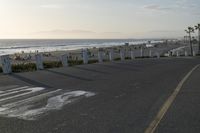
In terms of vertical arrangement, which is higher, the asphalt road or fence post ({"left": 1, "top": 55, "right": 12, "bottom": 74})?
fence post ({"left": 1, "top": 55, "right": 12, "bottom": 74})

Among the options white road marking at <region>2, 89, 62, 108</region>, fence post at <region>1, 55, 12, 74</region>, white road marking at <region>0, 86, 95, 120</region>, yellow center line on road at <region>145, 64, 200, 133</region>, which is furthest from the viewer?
fence post at <region>1, 55, 12, 74</region>

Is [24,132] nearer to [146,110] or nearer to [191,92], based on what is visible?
[146,110]

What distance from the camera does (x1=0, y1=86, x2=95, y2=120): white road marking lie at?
26.4 ft

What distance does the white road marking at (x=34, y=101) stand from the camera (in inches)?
317

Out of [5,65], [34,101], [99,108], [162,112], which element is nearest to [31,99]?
[34,101]

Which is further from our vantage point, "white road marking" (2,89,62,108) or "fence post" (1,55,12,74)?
"fence post" (1,55,12,74)

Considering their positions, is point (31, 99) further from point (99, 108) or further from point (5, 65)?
point (5, 65)

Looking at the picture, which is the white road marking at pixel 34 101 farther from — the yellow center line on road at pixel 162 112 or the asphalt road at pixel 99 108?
the yellow center line on road at pixel 162 112

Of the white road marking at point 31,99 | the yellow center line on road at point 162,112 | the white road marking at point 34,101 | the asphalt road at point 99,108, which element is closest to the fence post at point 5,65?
the asphalt road at point 99,108

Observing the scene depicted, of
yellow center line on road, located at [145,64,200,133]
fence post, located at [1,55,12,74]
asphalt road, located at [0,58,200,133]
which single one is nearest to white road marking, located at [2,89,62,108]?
asphalt road, located at [0,58,200,133]

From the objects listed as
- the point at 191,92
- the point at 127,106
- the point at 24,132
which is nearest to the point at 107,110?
the point at 127,106

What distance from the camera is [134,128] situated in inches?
258

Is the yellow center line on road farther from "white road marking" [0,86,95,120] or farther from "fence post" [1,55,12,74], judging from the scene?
"fence post" [1,55,12,74]

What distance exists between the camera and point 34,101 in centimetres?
955
